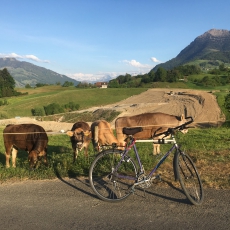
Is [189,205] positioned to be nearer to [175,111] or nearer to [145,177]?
[145,177]

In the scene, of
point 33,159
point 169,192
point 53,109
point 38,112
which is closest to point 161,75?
point 53,109

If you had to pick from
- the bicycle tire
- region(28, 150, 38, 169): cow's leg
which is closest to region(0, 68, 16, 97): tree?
region(28, 150, 38, 169): cow's leg

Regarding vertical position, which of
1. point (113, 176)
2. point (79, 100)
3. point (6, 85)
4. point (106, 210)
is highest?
point (6, 85)

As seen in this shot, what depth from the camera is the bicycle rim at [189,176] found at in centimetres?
490

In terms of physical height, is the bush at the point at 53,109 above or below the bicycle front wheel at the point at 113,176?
below

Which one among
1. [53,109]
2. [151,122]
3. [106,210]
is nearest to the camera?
[106,210]

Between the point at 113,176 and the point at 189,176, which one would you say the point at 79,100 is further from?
the point at 189,176

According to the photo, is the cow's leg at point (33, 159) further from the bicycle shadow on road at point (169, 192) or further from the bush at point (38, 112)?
the bush at point (38, 112)

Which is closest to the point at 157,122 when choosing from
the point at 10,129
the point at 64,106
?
the point at 10,129

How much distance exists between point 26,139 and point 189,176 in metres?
5.64

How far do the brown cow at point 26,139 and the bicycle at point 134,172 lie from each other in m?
3.04

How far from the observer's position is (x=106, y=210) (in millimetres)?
4801

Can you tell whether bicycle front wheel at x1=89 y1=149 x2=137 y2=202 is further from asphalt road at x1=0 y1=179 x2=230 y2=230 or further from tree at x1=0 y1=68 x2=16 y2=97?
tree at x1=0 y1=68 x2=16 y2=97

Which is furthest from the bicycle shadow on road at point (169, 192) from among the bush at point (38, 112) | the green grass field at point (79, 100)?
the green grass field at point (79, 100)
